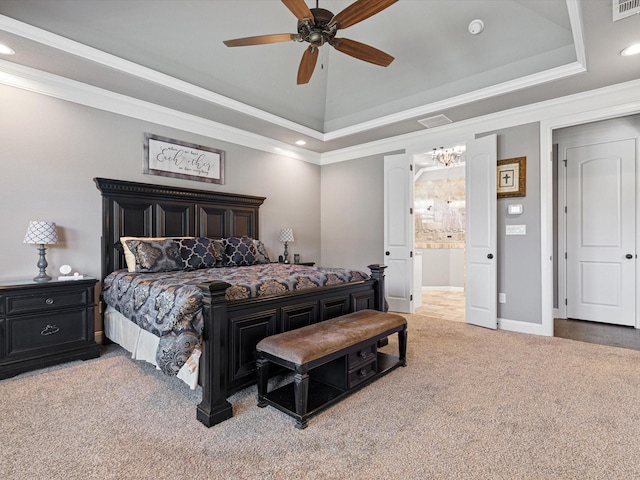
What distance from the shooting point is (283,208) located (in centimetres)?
562

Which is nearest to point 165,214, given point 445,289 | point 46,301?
point 46,301

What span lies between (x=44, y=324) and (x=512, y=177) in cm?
521

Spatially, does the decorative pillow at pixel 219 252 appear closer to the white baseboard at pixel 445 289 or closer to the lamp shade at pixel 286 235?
the lamp shade at pixel 286 235

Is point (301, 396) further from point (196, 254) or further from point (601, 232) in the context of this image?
point (601, 232)

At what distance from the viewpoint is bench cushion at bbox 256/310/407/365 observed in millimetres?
2098

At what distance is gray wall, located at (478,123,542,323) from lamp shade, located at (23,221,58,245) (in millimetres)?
4946

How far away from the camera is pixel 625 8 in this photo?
91.2 inches

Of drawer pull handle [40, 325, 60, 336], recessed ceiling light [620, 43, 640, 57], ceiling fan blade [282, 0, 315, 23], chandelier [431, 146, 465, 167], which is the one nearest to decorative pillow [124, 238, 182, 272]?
drawer pull handle [40, 325, 60, 336]

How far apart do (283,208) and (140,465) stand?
169 inches

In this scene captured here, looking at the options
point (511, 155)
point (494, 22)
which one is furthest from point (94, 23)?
point (511, 155)

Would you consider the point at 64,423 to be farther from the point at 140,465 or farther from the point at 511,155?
the point at 511,155

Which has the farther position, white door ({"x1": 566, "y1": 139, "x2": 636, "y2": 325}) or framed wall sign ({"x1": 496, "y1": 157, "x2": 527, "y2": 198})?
white door ({"x1": 566, "y1": 139, "x2": 636, "y2": 325})

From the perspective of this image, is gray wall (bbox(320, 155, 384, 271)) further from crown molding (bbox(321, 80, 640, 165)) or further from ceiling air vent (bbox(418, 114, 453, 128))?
ceiling air vent (bbox(418, 114, 453, 128))

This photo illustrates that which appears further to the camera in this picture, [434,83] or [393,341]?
[434,83]
